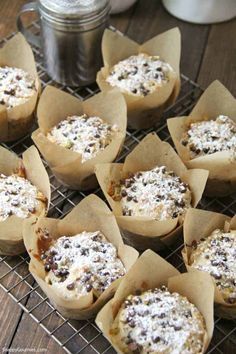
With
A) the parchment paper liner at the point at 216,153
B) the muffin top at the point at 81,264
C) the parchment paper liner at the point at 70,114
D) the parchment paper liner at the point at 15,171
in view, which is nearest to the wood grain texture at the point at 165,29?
the parchment paper liner at the point at 216,153

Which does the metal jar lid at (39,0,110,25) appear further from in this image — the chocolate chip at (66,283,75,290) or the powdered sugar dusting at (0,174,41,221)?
the chocolate chip at (66,283,75,290)

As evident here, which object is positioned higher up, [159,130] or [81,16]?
[81,16]

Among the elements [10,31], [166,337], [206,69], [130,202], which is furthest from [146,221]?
[10,31]

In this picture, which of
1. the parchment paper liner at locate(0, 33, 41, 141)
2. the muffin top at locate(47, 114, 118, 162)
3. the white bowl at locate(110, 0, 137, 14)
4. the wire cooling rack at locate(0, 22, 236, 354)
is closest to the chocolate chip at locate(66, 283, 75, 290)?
the wire cooling rack at locate(0, 22, 236, 354)

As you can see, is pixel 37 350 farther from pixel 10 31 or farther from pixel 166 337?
pixel 10 31

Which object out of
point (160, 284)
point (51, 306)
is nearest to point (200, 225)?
point (160, 284)

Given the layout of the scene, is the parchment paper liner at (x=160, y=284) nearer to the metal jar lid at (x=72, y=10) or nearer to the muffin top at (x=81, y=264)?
the muffin top at (x=81, y=264)
